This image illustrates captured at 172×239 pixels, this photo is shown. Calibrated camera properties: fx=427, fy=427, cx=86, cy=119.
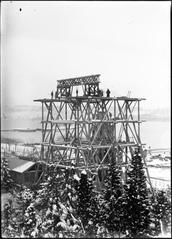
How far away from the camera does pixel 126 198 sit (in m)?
4.31

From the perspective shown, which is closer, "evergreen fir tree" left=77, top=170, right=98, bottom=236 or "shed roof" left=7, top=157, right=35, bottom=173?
"evergreen fir tree" left=77, top=170, right=98, bottom=236

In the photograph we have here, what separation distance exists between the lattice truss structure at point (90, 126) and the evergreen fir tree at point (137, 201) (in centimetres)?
19

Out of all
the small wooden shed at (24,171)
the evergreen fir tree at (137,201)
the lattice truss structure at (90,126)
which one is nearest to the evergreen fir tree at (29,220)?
the small wooden shed at (24,171)

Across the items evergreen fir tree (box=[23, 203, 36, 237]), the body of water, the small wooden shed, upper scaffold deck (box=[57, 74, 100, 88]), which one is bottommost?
evergreen fir tree (box=[23, 203, 36, 237])

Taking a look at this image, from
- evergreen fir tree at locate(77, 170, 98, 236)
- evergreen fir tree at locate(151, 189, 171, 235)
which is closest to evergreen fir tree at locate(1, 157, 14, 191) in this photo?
evergreen fir tree at locate(77, 170, 98, 236)

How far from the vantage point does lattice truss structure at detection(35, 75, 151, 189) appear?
464 cm

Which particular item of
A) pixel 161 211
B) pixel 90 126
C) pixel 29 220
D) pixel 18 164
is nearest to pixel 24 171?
pixel 18 164

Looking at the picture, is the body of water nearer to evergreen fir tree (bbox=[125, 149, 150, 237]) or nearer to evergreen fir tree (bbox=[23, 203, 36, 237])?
evergreen fir tree (bbox=[125, 149, 150, 237])

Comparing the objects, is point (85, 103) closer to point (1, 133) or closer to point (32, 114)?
point (32, 114)

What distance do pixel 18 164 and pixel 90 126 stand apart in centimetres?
126

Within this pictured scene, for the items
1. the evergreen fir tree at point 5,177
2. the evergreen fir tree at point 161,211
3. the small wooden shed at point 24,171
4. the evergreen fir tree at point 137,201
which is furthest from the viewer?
the small wooden shed at point 24,171

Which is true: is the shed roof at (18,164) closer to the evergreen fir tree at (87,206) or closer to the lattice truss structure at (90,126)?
the lattice truss structure at (90,126)

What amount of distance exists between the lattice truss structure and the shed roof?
57 cm

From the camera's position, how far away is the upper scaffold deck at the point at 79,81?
4385 millimetres
